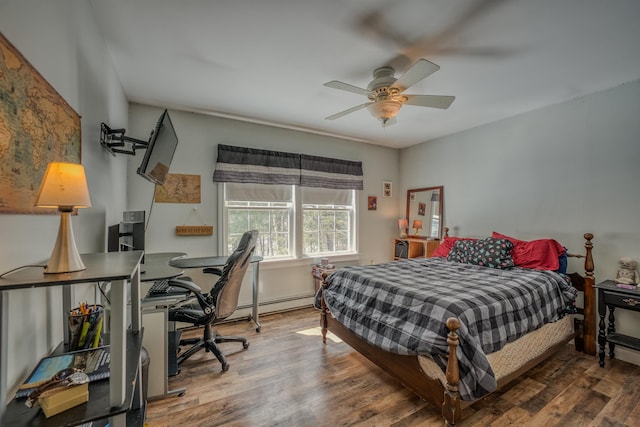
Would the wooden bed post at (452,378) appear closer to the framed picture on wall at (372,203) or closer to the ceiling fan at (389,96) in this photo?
the ceiling fan at (389,96)

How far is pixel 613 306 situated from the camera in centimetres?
248

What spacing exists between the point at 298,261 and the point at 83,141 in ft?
9.18

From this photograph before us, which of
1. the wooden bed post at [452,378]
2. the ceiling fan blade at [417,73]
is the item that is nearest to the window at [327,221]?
the ceiling fan blade at [417,73]

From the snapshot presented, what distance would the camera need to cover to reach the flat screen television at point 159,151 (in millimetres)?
1951

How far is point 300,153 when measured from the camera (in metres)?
4.00

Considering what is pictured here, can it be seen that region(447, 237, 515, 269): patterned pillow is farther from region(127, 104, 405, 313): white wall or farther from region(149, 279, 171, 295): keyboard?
region(149, 279, 171, 295): keyboard

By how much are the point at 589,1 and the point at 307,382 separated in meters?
3.05

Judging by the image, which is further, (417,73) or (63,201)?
(417,73)

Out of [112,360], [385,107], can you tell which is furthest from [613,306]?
[112,360]

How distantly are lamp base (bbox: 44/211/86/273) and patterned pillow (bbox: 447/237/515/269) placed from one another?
11.0ft

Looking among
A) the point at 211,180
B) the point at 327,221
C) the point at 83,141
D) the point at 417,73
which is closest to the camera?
the point at 83,141

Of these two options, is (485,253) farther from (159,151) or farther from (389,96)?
(159,151)

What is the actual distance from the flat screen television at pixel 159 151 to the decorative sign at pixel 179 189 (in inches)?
30.8

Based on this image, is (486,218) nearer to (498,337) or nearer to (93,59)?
(498,337)
